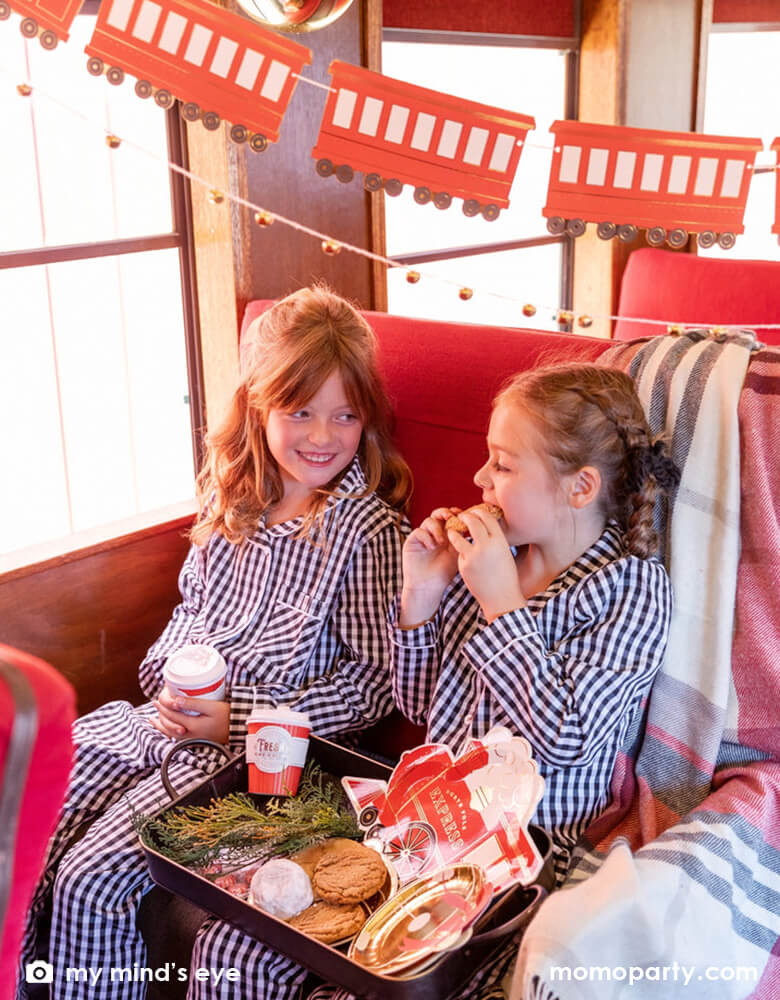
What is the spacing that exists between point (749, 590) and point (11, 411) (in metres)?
1.40

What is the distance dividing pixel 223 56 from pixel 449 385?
0.62m

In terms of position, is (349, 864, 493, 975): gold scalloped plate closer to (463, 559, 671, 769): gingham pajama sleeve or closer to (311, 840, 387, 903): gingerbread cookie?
(311, 840, 387, 903): gingerbread cookie

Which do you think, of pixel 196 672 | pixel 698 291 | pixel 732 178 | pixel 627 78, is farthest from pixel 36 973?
pixel 627 78

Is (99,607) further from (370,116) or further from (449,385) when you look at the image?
(370,116)

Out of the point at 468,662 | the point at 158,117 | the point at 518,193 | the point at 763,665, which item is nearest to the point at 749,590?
the point at 763,665

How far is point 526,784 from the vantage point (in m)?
1.24

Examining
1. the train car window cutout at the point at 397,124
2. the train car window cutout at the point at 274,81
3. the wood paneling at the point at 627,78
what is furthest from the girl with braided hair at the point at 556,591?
the wood paneling at the point at 627,78

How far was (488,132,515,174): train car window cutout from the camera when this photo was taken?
5.26 feet

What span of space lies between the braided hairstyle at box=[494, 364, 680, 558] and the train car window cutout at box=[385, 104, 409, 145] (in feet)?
1.45

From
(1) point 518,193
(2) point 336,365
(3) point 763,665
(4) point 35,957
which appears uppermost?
(1) point 518,193

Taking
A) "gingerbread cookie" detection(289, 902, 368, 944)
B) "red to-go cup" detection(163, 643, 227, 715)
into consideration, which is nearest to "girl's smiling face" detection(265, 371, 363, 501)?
"red to-go cup" detection(163, 643, 227, 715)

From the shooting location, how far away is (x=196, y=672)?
1.53 metres

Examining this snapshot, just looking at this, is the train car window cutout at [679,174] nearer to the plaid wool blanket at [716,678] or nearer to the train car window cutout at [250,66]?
the plaid wool blanket at [716,678]

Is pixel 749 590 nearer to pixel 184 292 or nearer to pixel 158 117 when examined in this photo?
pixel 184 292
